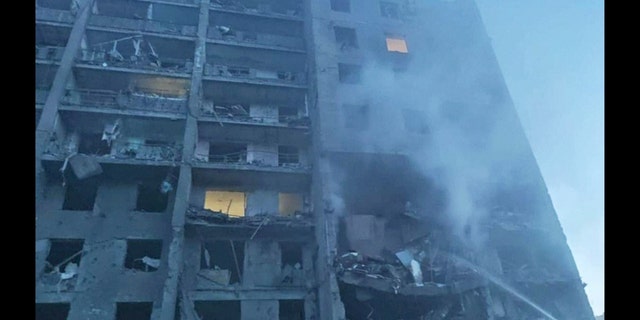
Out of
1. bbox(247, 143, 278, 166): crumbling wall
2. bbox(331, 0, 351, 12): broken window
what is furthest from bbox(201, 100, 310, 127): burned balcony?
bbox(331, 0, 351, 12): broken window

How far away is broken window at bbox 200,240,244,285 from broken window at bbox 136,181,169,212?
336cm

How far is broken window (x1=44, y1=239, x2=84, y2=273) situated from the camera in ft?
65.3

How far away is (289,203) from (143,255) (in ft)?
26.9

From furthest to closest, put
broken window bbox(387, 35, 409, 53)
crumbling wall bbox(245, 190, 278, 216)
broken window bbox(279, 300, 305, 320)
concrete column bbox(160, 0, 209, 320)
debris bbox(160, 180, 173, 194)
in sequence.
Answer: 1. broken window bbox(387, 35, 409, 53)
2. crumbling wall bbox(245, 190, 278, 216)
3. debris bbox(160, 180, 173, 194)
4. broken window bbox(279, 300, 305, 320)
5. concrete column bbox(160, 0, 209, 320)

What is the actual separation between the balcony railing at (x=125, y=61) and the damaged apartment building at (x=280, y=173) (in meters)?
0.12

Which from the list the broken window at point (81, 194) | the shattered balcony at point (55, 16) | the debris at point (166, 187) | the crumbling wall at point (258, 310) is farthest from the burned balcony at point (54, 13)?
the crumbling wall at point (258, 310)

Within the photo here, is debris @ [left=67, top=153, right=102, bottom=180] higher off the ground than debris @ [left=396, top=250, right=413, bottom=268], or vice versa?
debris @ [left=67, top=153, right=102, bottom=180]

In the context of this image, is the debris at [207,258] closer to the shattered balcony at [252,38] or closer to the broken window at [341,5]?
the shattered balcony at [252,38]

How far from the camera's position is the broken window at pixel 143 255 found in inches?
806

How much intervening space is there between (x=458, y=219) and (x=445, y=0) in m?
19.5

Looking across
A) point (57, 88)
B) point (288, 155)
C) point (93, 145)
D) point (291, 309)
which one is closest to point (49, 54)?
point (57, 88)

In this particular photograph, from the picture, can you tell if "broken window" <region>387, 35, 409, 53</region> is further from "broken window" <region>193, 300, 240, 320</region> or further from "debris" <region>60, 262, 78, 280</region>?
"debris" <region>60, 262, 78, 280</region>
